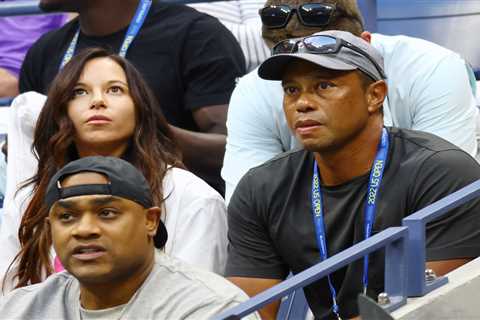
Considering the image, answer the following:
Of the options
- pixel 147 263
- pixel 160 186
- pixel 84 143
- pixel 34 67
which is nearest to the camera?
pixel 147 263

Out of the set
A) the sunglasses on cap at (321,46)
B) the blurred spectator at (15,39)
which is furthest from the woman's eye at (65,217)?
the blurred spectator at (15,39)

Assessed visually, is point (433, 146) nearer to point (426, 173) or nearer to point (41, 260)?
point (426, 173)

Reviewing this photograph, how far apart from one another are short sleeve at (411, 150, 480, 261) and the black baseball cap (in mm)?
890

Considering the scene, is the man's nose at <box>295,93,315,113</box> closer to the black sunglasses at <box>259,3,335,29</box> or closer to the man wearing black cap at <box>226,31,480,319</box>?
the man wearing black cap at <box>226,31,480,319</box>

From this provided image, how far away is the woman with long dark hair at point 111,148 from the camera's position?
15.1 ft

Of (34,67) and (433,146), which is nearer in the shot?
(433,146)

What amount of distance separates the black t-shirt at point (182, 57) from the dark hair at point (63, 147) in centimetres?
48

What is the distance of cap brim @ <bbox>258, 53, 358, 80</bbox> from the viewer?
4.15 m

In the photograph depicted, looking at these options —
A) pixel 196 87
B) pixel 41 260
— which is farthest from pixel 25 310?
pixel 196 87

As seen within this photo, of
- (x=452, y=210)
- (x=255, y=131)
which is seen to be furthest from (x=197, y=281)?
(x=255, y=131)

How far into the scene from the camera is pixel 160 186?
184 inches

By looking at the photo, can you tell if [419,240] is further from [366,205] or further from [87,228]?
[87,228]

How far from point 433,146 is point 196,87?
1.62m

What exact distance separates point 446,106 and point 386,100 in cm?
24
